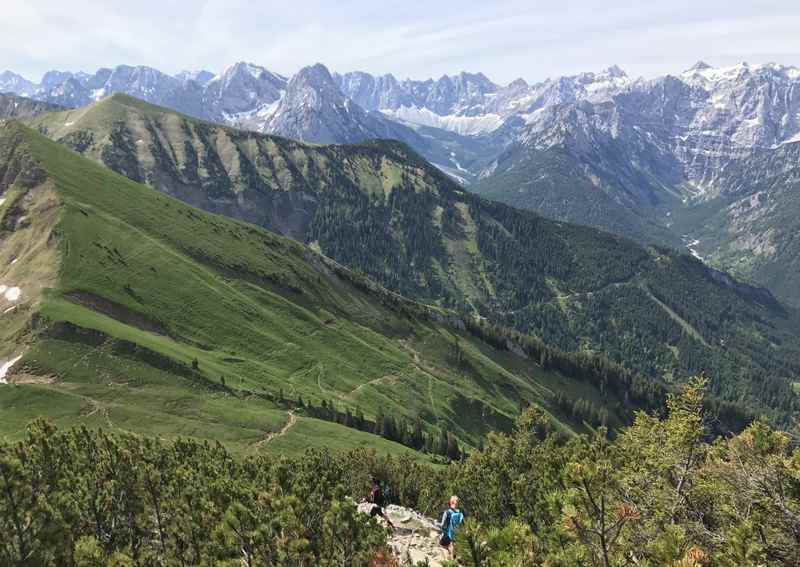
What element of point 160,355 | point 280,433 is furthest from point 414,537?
point 160,355

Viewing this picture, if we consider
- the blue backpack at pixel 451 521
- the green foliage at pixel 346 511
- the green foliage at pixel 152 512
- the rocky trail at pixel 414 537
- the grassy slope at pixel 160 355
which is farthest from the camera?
the grassy slope at pixel 160 355

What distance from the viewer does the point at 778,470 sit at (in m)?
24.5

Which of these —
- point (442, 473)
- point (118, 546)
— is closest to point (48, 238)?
point (442, 473)

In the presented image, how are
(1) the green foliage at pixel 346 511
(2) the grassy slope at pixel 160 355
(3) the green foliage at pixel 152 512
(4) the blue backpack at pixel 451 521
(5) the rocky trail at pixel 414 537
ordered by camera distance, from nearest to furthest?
(1) the green foliage at pixel 346 511, (3) the green foliage at pixel 152 512, (4) the blue backpack at pixel 451 521, (5) the rocky trail at pixel 414 537, (2) the grassy slope at pixel 160 355

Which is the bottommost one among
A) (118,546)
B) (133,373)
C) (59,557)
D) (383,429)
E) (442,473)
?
(383,429)

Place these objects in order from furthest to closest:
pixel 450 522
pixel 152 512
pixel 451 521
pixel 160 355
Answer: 1. pixel 160 355
2. pixel 152 512
3. pixel 450 522
4. pixel 451 521

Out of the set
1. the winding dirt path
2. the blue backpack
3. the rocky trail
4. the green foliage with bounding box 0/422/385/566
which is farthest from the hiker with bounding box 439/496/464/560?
the winding dirt path

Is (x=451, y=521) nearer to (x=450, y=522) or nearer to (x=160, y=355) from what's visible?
(x=450, y=522)

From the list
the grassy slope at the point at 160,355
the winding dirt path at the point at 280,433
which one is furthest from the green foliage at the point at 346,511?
the grassy slope at the point at 160,355

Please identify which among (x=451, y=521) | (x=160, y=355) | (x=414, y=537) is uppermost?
(x=451, y=521)

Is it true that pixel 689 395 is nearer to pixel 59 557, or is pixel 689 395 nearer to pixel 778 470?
pixel 778 470

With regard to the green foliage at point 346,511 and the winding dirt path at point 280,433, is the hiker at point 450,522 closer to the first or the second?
the green foliage at point 346,511

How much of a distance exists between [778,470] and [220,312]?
575 ft

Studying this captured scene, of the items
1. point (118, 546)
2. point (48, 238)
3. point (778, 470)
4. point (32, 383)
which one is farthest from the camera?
point (48, 238)
